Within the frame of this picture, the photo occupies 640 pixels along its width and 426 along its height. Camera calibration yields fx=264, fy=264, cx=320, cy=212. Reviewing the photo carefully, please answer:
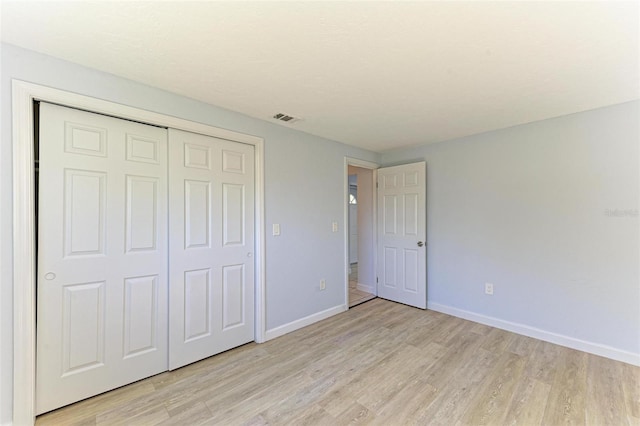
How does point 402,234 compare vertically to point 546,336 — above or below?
above

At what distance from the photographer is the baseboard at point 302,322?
2.78 m

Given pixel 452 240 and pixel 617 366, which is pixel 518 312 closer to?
pixel 617 366

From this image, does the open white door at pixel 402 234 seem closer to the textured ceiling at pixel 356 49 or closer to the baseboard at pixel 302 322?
the baseboard at pixel 302 322

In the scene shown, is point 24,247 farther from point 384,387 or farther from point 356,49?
point 384,387

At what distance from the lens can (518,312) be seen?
2906mm

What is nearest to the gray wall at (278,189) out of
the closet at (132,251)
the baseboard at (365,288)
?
the closet at (132,251)

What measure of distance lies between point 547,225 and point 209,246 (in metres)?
3.37

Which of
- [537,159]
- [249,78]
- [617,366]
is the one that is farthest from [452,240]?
[249,78]

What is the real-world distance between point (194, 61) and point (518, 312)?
3.84 meters

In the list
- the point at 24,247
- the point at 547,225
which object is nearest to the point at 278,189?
the point at 24,247

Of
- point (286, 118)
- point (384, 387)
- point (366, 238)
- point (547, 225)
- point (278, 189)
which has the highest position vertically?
point (286, 118)

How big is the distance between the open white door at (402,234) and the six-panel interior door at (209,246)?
7.06 ft

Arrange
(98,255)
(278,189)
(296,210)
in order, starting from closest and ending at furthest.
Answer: (98,255)
(278,189)
(296,210)

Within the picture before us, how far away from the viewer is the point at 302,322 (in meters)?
Answer: 3.05
